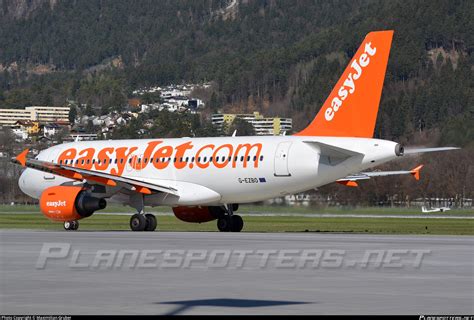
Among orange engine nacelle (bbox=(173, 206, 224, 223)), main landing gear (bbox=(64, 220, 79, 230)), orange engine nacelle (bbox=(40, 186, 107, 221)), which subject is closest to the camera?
orange engine nacelle (bbox=(40, 186, 107, 221))

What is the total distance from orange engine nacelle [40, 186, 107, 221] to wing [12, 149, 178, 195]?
72 cm

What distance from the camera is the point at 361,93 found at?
46.9 meters

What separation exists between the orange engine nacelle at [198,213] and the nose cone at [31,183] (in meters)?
7.78

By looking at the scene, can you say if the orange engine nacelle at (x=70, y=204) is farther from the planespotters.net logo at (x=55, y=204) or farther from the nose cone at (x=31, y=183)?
the nose cone at (x=31, y=183)

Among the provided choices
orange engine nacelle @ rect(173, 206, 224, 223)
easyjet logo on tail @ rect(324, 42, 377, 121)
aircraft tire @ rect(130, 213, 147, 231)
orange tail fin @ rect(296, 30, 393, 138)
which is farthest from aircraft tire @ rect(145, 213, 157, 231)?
easyjet logo on tail @ rect(324, 42, 377, 121)

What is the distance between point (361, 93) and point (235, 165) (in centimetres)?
621

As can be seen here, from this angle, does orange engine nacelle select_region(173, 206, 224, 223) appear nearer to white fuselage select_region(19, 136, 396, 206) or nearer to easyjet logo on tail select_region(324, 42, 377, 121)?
white fuselage select_region(19, 136, 396, 206)

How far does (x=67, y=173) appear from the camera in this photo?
48.5 m

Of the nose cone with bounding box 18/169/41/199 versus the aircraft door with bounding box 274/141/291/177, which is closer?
the aircraft door with bounding box 274/141/291/177

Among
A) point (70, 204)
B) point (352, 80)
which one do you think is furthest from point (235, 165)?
point (70, 204)

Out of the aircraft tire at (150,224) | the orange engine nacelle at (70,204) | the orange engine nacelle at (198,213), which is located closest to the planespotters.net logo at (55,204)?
the orange engine nacelle at (70,204)

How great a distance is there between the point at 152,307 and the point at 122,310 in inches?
26.2

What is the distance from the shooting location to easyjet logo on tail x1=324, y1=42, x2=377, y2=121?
47.2m

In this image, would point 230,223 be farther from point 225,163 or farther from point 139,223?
point 139,223
